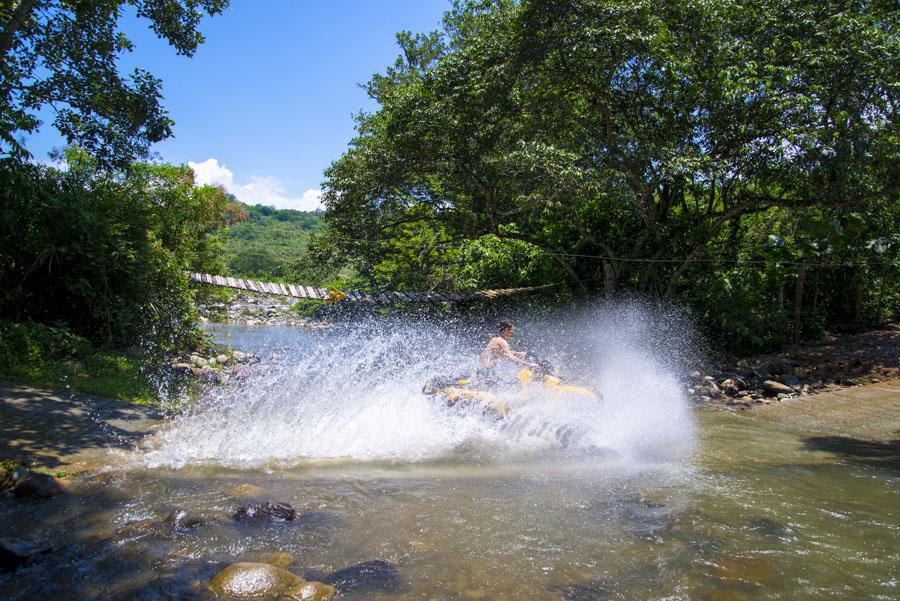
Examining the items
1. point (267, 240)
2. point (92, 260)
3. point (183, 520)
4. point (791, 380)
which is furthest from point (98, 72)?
point (267, 240)

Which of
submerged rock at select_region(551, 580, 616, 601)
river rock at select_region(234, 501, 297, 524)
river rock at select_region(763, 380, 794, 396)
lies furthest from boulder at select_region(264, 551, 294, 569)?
river rock at select_region(763, 380, 794, 396)

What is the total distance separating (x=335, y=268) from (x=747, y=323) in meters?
12.1

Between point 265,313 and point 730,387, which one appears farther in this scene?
point 265,313

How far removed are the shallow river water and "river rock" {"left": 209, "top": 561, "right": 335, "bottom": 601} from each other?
0.12 meters

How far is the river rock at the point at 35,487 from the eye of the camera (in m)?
4.07

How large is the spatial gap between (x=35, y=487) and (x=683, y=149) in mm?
11787

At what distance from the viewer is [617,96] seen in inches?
509

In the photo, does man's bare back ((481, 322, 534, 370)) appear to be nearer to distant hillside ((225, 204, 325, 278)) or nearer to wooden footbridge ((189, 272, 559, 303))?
wooden footbridge ((189, 272, 559, 303))

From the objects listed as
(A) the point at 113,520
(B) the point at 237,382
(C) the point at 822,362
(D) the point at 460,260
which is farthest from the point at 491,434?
(D) the point at 460,260

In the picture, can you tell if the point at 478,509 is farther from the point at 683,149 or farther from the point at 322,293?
the point at 322,293

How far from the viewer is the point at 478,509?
14.6 ft

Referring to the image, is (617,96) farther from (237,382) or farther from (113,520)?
(113,520)

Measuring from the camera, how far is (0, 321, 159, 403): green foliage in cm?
728

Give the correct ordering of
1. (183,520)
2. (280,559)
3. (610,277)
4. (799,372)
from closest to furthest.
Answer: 1. (280,559)
2. (183,520)
3. (799,372)
4. (610,277)
